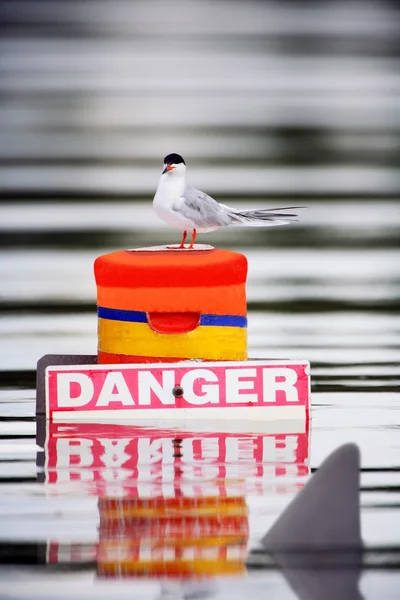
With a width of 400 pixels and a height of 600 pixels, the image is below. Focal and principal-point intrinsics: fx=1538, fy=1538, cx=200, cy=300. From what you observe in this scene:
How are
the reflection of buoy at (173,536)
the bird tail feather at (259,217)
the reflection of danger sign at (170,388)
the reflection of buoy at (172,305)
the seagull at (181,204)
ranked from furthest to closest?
the bird tail feather at (259,217) < the seagull at (181,204) < the reflection of buoy at (172,305) < the reflection of danger sign at (170,388) < the reflection of buoy at (173,536)

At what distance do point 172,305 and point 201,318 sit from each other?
0.08 metres

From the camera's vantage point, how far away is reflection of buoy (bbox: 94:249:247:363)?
12.9 feet

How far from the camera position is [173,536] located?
2539 mm

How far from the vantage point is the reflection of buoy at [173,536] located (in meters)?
2.33

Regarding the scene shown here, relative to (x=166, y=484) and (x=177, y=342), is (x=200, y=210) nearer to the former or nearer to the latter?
(x=177, y=342)

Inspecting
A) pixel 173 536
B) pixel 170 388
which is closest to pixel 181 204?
pixel 170 388

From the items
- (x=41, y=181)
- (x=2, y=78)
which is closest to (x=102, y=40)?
(x=2, y=78)

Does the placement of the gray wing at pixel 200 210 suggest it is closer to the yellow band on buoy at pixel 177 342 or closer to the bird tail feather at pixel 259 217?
the bird tail feather at pixel 259 217

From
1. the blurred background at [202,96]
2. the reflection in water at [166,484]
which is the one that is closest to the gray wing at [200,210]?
the reflection in water at [166,484]

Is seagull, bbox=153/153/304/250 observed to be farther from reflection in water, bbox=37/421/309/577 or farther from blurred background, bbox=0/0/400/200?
blurred background, bbox=0/0/400/200

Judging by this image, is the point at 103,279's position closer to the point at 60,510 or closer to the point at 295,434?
the point at 295,434

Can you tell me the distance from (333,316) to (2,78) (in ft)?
11.1

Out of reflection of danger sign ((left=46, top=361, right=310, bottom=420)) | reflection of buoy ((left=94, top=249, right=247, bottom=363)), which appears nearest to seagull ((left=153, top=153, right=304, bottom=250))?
reflection of buoy ((left=94, top=249, right=247, bottom=363))

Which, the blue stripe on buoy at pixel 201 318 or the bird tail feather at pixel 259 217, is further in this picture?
the bird tail feather at pixel 259 217
